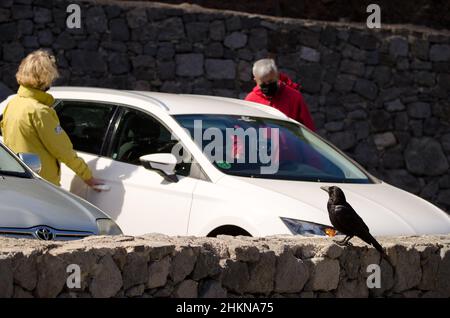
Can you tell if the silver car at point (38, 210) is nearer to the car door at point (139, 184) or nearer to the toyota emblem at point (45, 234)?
the toyota emblem at point (45, 234)

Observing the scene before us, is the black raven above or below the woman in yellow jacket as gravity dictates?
below

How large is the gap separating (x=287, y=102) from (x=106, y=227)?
3845 mm

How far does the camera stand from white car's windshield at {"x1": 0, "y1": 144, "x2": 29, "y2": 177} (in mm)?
7695

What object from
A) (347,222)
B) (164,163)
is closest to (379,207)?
(164,163)

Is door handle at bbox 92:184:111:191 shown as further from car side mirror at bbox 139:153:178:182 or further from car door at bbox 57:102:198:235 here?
car side mirror at bbox 139:153:178:182

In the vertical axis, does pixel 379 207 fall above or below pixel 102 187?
below

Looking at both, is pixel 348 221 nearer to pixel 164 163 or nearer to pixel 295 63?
pixel 164 163

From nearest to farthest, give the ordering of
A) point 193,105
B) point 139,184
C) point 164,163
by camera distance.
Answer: point 164,163
point 139,184
point 193,105

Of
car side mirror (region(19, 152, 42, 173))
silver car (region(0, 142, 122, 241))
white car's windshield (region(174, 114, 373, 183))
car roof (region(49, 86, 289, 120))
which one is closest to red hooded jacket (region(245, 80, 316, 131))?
car roof (region(49, 86, 289, 120))

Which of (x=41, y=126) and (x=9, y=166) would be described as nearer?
(x=9, y=166)

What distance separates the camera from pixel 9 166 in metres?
7.80

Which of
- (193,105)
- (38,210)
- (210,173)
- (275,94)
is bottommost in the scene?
(38,210)

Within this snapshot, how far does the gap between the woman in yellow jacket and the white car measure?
312 millimetres

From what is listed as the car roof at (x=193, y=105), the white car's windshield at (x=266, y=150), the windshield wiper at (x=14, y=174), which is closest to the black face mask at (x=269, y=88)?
the car roof at (x=193, y=105)
